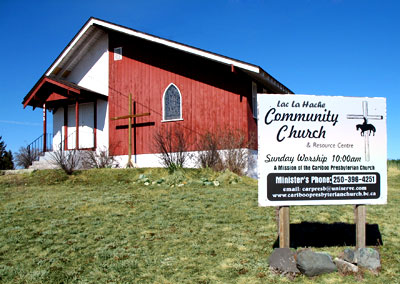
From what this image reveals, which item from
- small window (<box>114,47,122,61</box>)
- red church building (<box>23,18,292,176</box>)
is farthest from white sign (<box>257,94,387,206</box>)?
small window (<box>114,47,122,61</box>)

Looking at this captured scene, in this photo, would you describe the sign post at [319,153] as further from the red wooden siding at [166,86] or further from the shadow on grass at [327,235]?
the red wooden siding at [166,86]

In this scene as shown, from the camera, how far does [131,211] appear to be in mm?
8211

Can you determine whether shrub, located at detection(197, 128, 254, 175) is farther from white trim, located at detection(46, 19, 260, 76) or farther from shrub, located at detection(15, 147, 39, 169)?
shrub, located at detection(15, 147, 39, 169)

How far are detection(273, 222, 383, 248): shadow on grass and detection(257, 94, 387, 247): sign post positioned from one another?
0.72m

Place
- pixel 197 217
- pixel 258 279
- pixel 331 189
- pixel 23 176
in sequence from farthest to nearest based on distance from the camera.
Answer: pixel 23 176
pixel 197 217
pixel 331 189
pixel 258 279

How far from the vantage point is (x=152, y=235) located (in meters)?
6.64

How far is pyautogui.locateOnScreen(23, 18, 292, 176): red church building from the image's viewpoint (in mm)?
16312

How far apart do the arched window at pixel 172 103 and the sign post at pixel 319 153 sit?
11896 millimetres

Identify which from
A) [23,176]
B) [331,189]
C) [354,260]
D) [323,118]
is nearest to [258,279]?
[354,260]

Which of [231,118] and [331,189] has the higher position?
[231,118]

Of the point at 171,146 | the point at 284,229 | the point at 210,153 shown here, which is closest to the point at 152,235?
the point at 284,229

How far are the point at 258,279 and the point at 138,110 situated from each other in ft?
48.3

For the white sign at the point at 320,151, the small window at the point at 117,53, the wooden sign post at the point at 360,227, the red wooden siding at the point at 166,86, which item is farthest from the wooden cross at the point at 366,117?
the small window at the point at 117,53

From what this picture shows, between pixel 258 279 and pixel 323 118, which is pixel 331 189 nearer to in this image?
pixel 323 118
